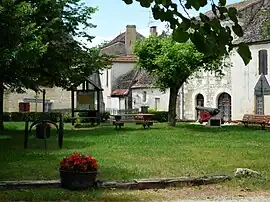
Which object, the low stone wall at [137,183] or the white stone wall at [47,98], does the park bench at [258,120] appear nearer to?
the low stone wall at [137,183]

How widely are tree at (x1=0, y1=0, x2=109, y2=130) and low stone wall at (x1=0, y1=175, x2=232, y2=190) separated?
18.8 ft

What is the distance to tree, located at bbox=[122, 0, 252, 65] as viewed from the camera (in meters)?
2.86

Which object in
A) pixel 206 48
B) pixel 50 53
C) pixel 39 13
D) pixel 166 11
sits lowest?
pixel 206 48

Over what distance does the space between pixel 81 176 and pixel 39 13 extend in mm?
15580

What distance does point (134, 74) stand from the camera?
183 feet

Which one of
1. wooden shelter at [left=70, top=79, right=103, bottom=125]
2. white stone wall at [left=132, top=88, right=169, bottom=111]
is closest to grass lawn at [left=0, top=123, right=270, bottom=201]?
wooden shelter at [left=70, top=79, right=103, bottom=125]

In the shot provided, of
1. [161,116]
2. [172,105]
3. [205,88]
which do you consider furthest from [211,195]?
[205,88]

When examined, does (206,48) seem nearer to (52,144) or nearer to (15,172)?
(15,172)

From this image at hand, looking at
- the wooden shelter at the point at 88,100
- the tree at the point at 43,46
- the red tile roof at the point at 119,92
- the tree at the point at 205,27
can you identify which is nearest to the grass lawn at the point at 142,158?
the tree at the point at 43,46

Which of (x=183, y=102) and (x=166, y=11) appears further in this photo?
(x=183, y=102)

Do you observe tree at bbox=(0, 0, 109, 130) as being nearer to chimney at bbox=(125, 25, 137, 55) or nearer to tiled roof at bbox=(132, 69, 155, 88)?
tiled roof at bbox=(132, 69, 155, 88)

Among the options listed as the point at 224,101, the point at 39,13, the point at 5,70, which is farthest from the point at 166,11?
the point at 224,101

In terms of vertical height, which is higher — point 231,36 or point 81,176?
point 231,36

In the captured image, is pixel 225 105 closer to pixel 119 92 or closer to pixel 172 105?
pixel 172 105
